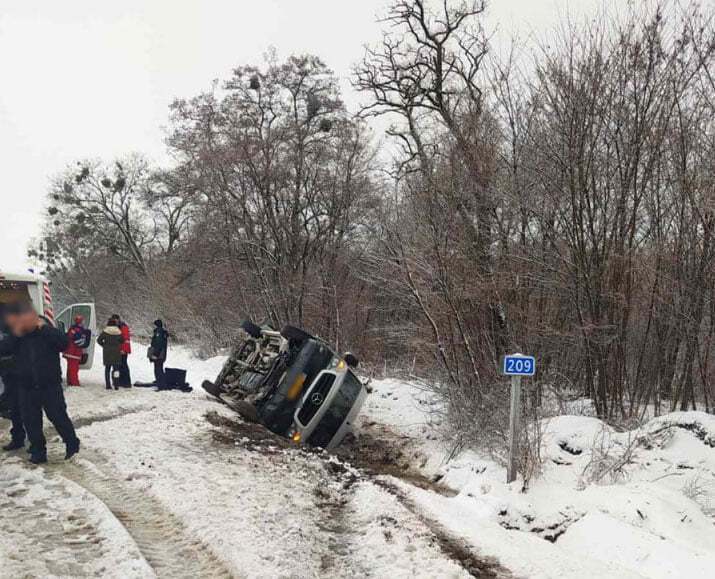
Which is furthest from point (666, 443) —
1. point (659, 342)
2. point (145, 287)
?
point (145, 287)

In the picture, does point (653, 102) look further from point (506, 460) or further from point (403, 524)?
point (403, 524)

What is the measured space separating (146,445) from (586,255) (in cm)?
696

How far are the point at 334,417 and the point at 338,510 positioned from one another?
312 cm

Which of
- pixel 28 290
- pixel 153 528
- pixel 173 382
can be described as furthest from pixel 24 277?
pixel 153 528

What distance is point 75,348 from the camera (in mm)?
11961

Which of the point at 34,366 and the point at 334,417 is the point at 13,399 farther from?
the point at 334,417

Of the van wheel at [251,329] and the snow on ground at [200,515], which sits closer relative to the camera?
the snow on ground at [200,515]

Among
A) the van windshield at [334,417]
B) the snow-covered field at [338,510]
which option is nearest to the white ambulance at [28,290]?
the snow-covered field at [338,510]

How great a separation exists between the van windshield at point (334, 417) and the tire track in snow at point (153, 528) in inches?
127

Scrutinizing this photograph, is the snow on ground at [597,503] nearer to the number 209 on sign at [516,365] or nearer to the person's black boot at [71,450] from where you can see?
the number 209 on sign at [516,365]

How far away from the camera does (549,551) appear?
4.85 meters

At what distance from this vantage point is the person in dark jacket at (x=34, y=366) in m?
6.27

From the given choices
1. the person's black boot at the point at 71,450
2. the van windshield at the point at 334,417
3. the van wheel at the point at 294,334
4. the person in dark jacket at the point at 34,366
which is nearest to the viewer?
the person in dark jacket at the point at 34,366

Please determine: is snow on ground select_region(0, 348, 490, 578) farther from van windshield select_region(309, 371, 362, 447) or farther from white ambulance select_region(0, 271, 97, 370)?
white ambulance select_region(0, 271, 97, 370)
